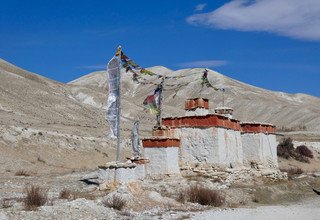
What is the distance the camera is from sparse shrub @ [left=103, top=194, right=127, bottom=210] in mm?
14414

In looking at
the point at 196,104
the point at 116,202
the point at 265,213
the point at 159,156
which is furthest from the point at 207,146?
the point at 116,202

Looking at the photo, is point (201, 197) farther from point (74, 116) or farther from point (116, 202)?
Answer: point (74, 116)

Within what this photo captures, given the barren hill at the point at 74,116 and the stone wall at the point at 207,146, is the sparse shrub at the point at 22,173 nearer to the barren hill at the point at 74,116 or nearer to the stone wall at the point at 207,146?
the barren hill at the point at 74,116

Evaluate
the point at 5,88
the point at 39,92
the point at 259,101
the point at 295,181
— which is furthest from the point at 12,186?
the point at 259,101

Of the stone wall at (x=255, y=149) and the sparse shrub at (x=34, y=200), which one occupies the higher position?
the stone wall at (x=255, y=149)

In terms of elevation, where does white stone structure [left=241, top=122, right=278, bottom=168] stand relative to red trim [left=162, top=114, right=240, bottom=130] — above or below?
below

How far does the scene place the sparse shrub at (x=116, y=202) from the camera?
47.3 feet

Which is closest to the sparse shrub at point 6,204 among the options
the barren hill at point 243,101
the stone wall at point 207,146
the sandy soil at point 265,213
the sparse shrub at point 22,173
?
the sandy soil at point 265,213

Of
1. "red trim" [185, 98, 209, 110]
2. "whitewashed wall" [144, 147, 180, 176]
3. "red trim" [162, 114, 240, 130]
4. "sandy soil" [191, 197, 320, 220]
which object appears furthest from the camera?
"red trim" [185, 98, 209, 110]

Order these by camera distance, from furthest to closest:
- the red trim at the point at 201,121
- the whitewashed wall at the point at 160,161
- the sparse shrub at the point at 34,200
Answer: the red trim at the point at 201,121, the whitewashed wall at the point at 160,161, the sparse shrub at the point at 34,200

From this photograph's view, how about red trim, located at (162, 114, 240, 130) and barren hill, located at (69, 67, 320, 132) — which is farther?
→ barren hill, located at (69, 67, 320, 132)

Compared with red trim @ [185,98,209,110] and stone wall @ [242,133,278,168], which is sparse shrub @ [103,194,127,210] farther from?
stone wall @ [242,133,278,168]

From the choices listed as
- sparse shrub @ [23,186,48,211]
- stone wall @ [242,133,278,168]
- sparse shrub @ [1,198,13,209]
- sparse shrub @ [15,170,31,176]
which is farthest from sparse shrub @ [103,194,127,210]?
stone wall @ [242,133,278,168]

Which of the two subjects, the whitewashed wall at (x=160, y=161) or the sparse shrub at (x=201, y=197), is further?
the whitewashed wall at (x=160, y=161)
